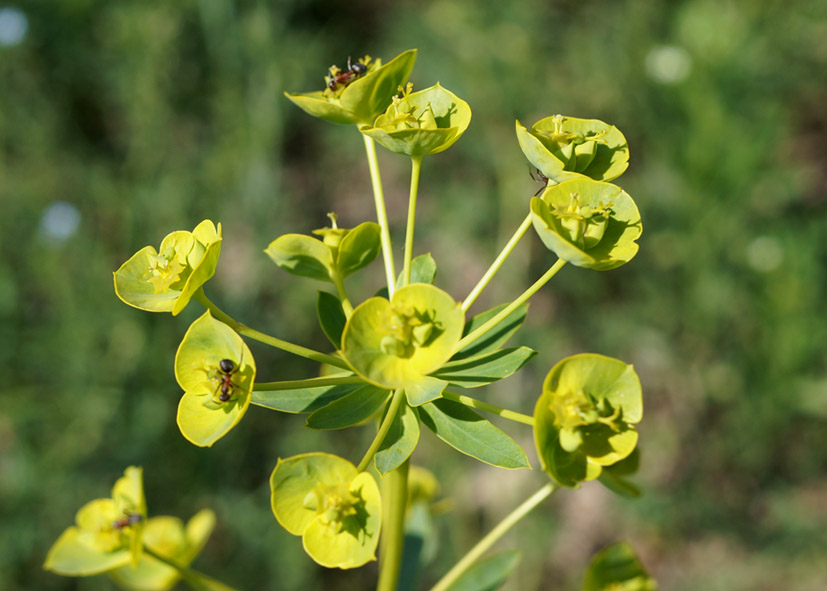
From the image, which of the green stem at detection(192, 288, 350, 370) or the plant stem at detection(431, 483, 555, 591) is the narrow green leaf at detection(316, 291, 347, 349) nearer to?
the green stem at detection(192, 288, 350, 370)

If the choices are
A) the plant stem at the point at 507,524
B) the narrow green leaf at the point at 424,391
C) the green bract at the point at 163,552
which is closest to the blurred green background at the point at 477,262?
the green bract at the point at 163,552

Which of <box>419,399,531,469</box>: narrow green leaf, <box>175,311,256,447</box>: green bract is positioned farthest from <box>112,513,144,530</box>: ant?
<box>419,399,531,469</box>: narrow green leaf

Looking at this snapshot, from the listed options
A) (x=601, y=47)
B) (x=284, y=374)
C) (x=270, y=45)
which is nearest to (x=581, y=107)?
(x=601, y=47)

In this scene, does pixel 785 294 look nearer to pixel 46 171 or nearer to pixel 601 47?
pixel 601 47

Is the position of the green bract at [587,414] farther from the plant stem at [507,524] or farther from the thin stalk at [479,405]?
the plant stem at [507,524]

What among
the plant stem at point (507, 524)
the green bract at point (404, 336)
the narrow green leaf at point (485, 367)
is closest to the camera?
the green bract at point (404, 336)

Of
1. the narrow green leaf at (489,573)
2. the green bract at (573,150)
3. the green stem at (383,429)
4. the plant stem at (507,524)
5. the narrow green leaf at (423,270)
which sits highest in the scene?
the green bract at (573,150)

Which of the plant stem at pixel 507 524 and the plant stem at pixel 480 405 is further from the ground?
the plant stem at pixel 480 405
